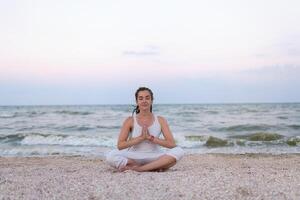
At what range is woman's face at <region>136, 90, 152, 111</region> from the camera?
7246 millimetres

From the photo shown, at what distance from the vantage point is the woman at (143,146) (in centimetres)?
736

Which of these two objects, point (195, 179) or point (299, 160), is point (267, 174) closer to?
point (195, 179)

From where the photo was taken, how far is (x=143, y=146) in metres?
7.54

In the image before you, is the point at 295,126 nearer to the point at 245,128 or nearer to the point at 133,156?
the point at 245,128

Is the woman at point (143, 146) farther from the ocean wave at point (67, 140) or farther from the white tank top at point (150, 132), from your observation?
the ocean wave at point (67, 140)

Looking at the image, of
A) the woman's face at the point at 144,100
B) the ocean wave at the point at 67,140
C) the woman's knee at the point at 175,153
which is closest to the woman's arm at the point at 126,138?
the woman's face at the point at 144,100

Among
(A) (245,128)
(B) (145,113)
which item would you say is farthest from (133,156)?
(A) (245,128)

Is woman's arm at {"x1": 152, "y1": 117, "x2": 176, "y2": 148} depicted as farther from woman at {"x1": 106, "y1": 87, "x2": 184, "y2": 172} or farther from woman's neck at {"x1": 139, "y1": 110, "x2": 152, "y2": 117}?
woman's neck at {"x1": 139, "y1": 110, "x2": 152, "y2": 117}

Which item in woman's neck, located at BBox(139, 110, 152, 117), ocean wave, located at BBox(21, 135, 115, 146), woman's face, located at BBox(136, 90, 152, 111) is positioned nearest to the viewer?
woman's face, located at BBox(136, 90, 152, 111)

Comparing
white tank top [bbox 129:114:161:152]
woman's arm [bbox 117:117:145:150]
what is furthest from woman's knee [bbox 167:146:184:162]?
woman's arm [bbox 117:117:145:150]

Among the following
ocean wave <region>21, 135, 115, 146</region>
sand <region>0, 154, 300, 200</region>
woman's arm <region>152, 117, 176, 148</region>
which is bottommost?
ocean wave <region>21, 135, 115, 146</region>

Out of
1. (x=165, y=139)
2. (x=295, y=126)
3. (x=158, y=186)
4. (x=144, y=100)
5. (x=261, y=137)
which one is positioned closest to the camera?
(x=158, y=186)

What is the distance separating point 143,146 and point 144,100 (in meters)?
0.82

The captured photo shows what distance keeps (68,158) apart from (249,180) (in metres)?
7.60
